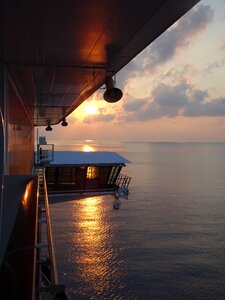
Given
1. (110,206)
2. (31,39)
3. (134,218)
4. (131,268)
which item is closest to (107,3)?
(31,39)

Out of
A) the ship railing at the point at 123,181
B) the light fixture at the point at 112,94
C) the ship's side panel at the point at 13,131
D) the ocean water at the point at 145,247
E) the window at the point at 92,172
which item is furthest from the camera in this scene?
the ocean water at the point at 145,247

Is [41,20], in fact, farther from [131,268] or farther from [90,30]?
[131,268]

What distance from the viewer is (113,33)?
175 inches

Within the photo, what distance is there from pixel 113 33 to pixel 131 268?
132ft

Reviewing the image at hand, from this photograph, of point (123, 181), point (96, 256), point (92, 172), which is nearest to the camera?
point (123, 181)

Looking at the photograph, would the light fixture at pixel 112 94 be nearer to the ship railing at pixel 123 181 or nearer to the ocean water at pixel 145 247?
the ocean water at pixel 145 247

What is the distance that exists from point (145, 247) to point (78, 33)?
46.6 m

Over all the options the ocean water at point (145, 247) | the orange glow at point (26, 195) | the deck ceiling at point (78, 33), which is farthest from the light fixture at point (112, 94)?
the ocean water at point (145, 247)

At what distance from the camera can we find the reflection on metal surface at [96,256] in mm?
37719

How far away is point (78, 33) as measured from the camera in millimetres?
4496

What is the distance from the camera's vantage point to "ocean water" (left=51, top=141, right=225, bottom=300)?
37000mm

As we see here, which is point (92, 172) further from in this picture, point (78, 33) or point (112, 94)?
point (78, 33)

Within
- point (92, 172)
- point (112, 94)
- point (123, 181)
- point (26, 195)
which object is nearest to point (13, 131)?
point (26, 195)

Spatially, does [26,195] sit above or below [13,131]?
below
